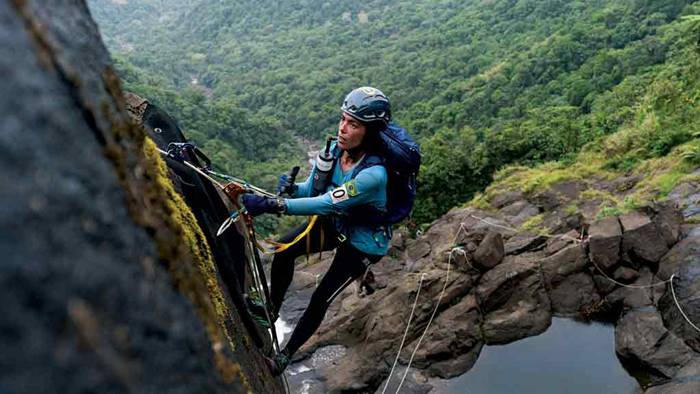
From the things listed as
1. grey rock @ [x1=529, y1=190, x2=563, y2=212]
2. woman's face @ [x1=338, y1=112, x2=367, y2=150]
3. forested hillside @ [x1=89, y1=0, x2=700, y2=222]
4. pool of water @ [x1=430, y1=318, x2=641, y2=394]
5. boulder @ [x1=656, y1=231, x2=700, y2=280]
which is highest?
woman's face @ [x1=338, y1=112, x2=367, y2=150]

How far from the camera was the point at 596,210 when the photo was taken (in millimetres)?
10008

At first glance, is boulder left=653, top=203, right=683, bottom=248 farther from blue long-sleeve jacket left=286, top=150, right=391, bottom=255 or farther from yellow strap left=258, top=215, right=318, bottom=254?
yellow strap left=258, top=215, right=318, bottom=254

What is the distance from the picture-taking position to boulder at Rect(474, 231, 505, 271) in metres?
8.08

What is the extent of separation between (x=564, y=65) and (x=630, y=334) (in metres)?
63.9

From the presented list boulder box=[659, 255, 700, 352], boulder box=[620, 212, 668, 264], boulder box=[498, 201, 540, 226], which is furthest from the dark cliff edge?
boulder box=[498, 201, 540, 226]

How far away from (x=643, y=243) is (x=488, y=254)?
1.98 m

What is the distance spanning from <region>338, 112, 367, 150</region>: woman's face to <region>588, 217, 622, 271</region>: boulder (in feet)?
15.9

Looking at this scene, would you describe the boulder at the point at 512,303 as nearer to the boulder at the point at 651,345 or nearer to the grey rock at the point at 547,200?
the boulder at the point at 651,345

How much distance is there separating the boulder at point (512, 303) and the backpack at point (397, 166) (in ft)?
12.4

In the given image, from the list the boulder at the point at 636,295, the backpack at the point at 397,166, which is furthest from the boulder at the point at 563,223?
the backpack at the point at 397,166

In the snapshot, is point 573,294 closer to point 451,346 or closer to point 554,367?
point 554,367

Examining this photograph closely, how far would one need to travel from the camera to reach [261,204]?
3.67m

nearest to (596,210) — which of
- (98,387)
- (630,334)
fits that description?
(630,334)

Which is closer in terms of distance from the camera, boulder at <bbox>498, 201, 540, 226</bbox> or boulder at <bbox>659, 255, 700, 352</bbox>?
boulder at <bbox>659, 255, 700, 352</bbox>
